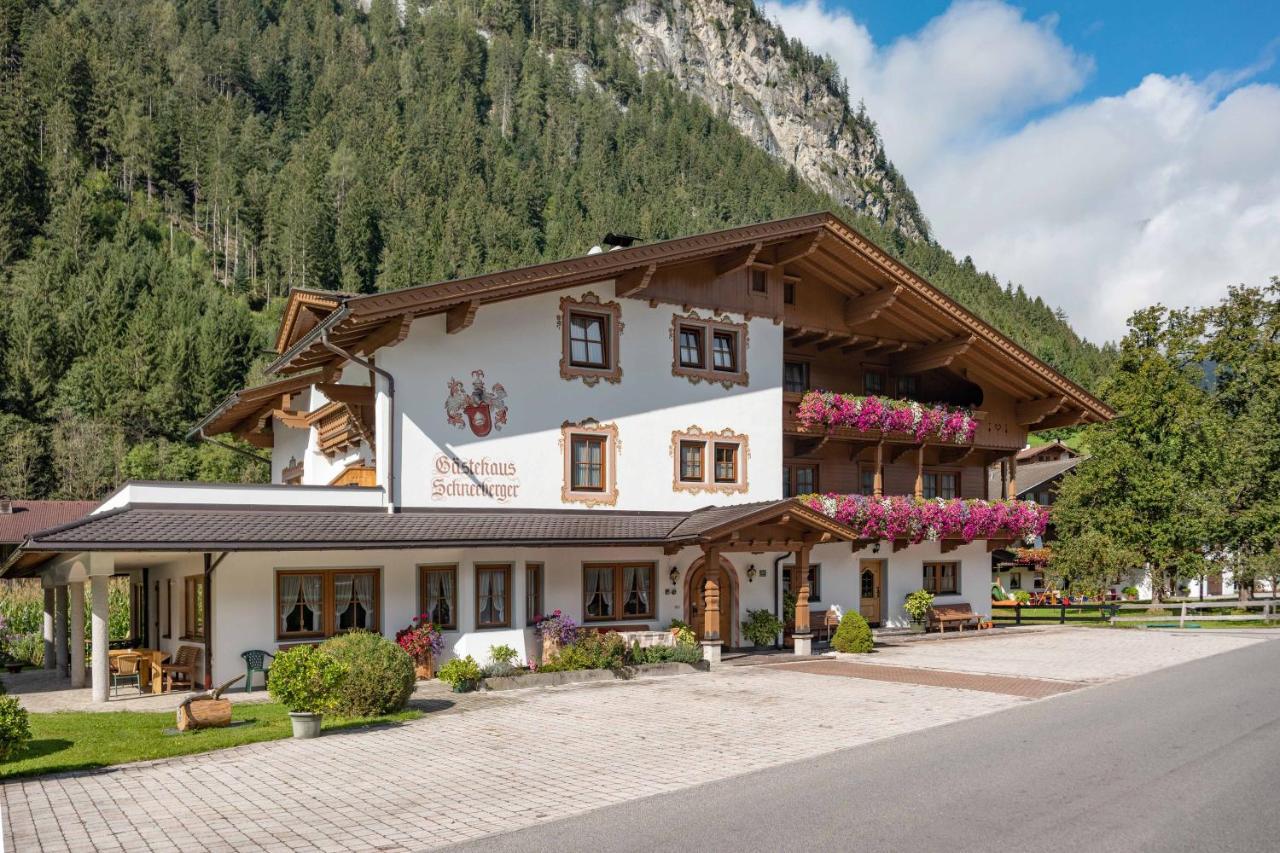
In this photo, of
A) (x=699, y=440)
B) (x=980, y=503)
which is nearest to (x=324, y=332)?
(x=699, y=440)

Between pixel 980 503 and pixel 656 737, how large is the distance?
62.7 feet

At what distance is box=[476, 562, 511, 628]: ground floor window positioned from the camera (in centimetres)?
2205

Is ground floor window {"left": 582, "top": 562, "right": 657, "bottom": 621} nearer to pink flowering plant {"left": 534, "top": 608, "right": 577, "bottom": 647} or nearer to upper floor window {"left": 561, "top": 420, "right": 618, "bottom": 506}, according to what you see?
pink flowering plant {"left": 534, "top": 608, "right": 577, "bottom": 647}

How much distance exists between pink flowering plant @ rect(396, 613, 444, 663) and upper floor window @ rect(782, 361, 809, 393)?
12483 millimetres

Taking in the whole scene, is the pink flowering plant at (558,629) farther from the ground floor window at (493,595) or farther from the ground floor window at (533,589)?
the ground floor window at (493,595)

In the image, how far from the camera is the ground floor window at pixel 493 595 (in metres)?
22.0

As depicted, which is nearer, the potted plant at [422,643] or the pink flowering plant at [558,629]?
the potted plant at [422,643]

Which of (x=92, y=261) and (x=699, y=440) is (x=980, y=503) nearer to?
(x=699, y=440)

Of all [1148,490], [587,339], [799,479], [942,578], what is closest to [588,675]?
[587,339]

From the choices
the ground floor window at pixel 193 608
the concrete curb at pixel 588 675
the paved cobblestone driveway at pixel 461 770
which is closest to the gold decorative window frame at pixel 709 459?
the concrete curb at pixel 588 675

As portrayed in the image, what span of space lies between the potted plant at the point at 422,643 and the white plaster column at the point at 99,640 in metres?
4.98

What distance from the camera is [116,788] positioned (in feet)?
38.2

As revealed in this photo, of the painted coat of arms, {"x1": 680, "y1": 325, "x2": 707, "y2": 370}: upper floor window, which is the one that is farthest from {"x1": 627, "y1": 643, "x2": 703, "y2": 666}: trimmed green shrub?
{"x1": 680, "y1": 325, "x2": 707, "y2": 370}: upper floor window

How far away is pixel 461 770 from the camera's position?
12.5 m
